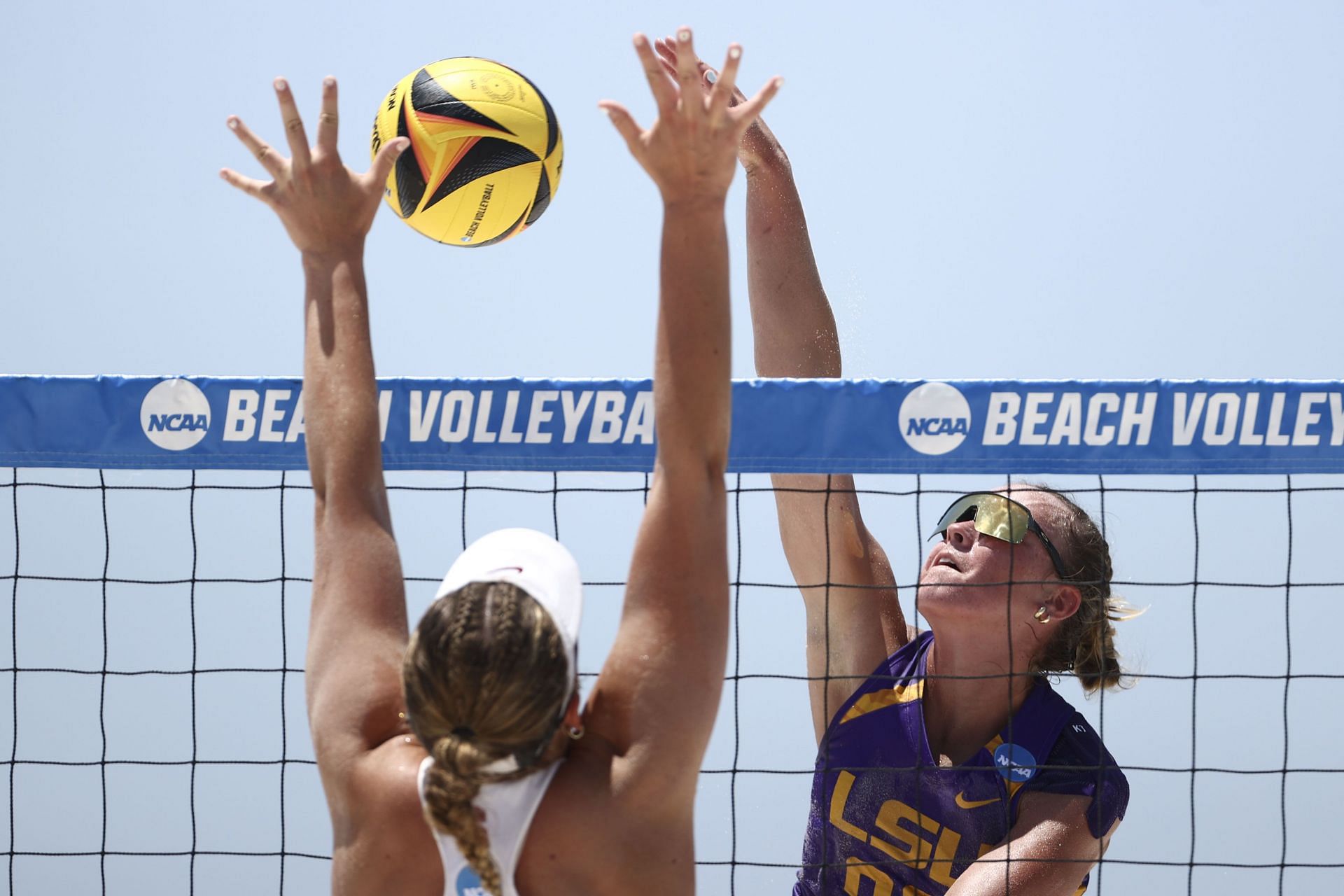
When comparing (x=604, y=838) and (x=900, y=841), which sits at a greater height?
(x=604, y=838)

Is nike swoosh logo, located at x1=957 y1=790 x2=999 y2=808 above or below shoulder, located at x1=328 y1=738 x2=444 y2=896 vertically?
below

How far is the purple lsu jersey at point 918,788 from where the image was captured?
232 centimetres

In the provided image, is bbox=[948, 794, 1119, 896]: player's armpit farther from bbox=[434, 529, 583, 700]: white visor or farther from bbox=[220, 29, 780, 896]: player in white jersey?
bbox=[434, 529, 583, 700]: white visor

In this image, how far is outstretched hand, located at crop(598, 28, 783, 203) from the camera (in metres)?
1.28

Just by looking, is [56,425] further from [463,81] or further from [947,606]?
[947,606]

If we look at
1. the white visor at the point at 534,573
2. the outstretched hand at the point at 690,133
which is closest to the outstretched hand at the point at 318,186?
the outstretched hand at the point at 690,133

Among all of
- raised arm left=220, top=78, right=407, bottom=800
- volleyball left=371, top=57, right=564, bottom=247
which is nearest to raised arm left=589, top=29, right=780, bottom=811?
raised arm left=220, top=78, right=407, bottom=800

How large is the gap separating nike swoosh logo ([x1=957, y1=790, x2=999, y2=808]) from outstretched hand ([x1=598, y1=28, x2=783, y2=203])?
58.1 inches

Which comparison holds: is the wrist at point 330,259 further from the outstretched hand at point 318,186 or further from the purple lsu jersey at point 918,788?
the purple lsu jersey at point 918,788

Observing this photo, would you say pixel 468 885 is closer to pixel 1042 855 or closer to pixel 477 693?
pixel 477 693

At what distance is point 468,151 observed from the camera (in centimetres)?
273

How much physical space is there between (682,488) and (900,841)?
1401mm

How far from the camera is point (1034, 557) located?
2.48 metres

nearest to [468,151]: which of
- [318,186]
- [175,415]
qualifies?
[175,415]
